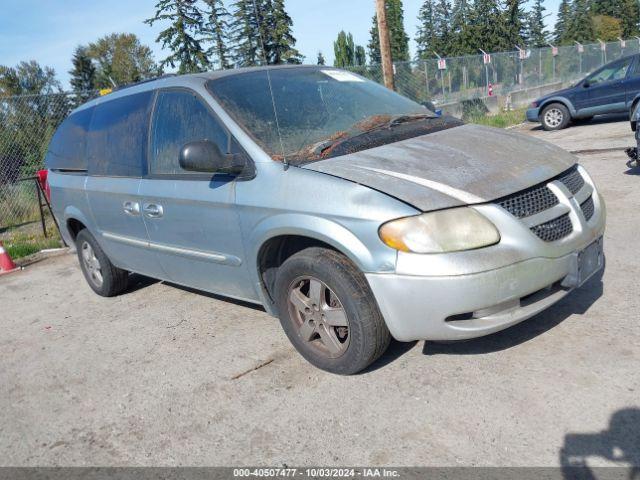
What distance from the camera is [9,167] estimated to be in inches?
416

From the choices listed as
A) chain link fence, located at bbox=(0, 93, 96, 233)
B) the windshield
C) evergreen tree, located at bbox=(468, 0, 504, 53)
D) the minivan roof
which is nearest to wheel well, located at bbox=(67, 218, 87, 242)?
the minivan roof

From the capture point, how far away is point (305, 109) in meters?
3.69

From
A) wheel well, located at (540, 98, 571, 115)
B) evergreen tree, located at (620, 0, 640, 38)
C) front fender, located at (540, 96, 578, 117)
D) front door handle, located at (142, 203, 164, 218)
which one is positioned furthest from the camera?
evergreen tree, located at (620, 0, 640, 38)

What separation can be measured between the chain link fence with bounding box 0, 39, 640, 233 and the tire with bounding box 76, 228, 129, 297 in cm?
602

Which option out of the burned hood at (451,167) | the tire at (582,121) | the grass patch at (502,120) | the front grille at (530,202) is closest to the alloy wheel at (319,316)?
the burned hood at (451,167)

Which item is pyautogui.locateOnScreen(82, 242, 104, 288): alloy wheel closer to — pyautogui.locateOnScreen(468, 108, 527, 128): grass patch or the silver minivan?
the silver minivan

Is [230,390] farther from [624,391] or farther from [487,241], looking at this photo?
[624,391]

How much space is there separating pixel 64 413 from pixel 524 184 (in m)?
2.99

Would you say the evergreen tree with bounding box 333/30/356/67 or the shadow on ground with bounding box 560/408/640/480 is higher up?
the evergreen tree with bounding box 333/30/356/67

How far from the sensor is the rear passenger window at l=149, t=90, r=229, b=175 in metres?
3.62

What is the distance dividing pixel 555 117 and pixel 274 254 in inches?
490

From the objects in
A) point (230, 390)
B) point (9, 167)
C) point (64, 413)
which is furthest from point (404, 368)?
point (9, 167)

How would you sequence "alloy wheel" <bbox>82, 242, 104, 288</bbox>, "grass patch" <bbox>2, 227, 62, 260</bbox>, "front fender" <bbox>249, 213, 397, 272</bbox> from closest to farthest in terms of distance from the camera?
"front fender" <bbox>249, 213, 397, 272</bbox> < "alloy wheel" <bbox>82, 242, 104, 288</bbox> < "grass patch" <bbox>2, 227, 62, 260</bbox>

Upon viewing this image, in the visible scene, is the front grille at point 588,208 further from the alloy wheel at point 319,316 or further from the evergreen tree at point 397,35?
the evergreen tree at point 397,35
